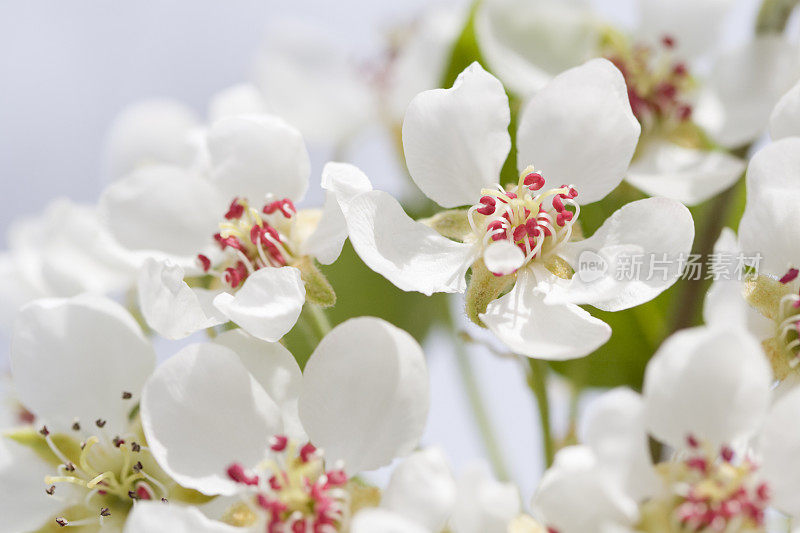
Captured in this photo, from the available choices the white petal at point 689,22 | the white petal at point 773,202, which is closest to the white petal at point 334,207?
the white petal at point 773,202

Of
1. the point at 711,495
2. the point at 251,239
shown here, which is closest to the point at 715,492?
the point at 711,495

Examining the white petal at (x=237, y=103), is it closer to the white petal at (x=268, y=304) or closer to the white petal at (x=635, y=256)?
the white petal at (x=268, y=304)

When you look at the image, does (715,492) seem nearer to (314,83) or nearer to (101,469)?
(101,469)

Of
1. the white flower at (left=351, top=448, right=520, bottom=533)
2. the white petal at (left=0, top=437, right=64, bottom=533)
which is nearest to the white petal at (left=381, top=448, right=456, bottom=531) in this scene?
the white flower at (left=351, top=448, right=520, bottom=533)

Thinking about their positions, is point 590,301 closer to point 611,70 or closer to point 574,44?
point 611,70

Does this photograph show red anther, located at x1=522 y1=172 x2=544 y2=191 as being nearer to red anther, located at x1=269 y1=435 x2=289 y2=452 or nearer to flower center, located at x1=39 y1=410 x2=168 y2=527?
red anther, located at x1=269 y1=435 x2=289 y2=452

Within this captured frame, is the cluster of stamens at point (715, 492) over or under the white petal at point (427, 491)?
under
